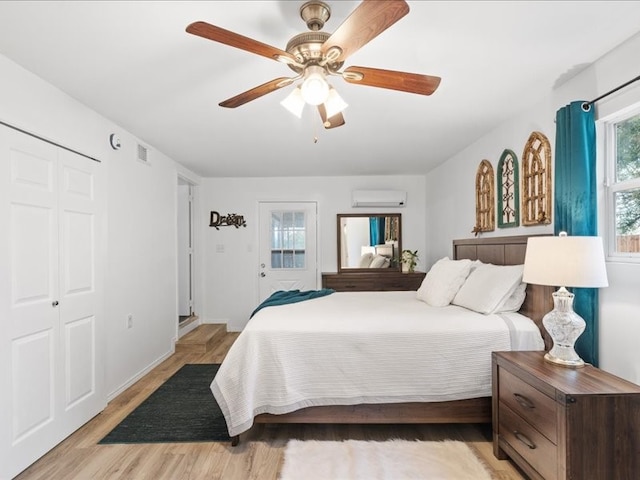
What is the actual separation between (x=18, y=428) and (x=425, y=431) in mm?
2454

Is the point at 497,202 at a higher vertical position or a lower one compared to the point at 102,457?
higher

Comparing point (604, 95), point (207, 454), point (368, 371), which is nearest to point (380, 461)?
point (368, 371)

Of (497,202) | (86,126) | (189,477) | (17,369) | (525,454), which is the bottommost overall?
(189,477)

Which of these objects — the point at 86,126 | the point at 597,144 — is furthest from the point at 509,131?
the point at 86,126

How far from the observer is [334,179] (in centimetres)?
518

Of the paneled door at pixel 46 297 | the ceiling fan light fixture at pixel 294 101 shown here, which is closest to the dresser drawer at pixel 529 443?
the ceiling fan light fixture at pixel 294 101

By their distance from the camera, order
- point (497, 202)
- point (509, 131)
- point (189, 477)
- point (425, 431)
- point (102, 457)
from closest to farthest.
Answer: point (189, 477) < point (102, 457) < point (425, 431) < point (509, 131) < point (497, 202)

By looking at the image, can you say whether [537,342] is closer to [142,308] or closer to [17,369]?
[17,369]

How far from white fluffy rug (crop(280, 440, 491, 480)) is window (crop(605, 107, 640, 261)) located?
1.48 m

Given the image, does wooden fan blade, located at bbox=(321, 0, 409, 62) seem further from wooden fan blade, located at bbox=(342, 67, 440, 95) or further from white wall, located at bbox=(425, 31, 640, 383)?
white wall, located at bbox=(425, 31, 640, 383)

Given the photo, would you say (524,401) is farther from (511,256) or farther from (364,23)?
(364,23)

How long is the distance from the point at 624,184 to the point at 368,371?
1.83 meters

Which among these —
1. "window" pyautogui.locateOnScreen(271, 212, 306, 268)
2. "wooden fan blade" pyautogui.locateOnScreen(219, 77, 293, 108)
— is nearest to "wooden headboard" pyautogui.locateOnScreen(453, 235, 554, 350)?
"wooden fan blade" pyautogui.locateOnScreen(219, 77, 293, 108)

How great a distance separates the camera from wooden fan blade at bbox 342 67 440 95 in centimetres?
158
